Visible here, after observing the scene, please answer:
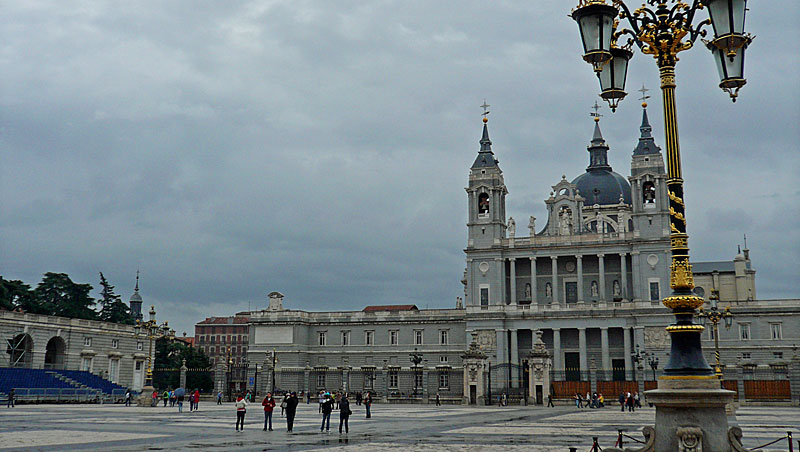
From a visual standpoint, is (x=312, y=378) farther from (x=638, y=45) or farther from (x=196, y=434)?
(x=638, y=45)

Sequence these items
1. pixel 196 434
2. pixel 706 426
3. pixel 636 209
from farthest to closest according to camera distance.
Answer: pixel 636 209
pixel 196 434
pixel 706 426

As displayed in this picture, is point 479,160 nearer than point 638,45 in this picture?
No

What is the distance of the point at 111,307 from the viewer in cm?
9612

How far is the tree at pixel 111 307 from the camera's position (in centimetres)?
9375

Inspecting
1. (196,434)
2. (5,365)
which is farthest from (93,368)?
(196,434)

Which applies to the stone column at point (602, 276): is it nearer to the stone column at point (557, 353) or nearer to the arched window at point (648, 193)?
the stone column at point (557, 353)

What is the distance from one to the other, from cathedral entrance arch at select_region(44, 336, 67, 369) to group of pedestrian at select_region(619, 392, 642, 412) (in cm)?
4611

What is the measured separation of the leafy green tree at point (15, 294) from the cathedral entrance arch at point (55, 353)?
39.6ft

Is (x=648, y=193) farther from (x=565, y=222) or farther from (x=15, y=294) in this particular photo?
(x=15, y=294)

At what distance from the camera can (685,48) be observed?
1191 cm

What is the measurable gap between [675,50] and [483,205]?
63936mm

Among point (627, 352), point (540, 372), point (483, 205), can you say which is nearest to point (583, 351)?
point (627, 352)

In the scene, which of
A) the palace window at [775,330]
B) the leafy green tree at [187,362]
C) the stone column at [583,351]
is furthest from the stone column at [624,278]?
the leafy green tree at [187,362]

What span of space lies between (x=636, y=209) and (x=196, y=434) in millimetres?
56255
